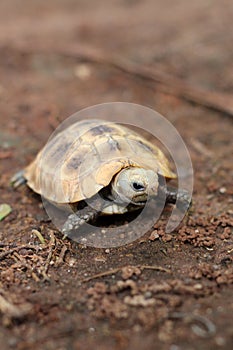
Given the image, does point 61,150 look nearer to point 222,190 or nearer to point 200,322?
point 222,190

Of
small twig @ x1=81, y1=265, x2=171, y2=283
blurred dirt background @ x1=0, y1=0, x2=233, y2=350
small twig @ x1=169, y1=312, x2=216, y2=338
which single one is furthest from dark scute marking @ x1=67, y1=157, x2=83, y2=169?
small twig @ x1=169, y1=312, x2=216, y2=338

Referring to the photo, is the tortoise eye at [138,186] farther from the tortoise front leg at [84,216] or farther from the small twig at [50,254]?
the small twig at [50,254]

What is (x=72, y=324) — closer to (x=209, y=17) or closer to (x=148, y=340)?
(x=148, y=340)

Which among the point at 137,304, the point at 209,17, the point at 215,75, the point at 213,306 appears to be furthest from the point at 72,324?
the point at 209,17

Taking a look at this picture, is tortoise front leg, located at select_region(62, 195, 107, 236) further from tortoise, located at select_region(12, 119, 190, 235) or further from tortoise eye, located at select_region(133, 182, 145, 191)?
tortoise eye, located at select_region(133, 182, 145, 191)

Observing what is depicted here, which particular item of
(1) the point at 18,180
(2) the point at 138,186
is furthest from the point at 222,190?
(1) the point at 18,180
